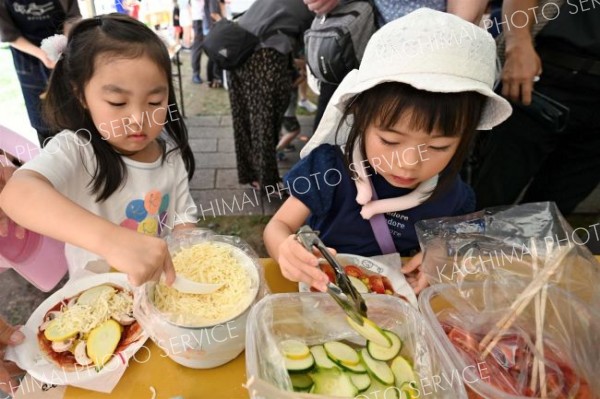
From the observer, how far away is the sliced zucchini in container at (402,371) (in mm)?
861

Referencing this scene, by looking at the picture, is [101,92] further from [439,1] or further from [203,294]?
[439,1]

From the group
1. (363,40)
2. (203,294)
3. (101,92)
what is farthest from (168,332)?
(363,40)

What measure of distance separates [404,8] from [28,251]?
1.86 metres

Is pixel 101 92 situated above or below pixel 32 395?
above

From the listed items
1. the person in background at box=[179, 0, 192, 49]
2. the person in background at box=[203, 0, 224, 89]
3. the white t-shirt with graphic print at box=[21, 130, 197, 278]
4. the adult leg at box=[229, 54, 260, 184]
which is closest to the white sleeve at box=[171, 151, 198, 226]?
the white t-shirt with graphic print at box=[21, 130, 197, 278]

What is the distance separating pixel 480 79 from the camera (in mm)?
1126

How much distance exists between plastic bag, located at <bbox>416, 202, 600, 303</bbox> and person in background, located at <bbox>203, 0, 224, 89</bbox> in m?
4.78

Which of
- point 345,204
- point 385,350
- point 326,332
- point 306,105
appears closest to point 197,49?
point 306,105

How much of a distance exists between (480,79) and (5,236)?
5.48 ft

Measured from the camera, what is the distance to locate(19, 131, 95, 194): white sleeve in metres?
1.25

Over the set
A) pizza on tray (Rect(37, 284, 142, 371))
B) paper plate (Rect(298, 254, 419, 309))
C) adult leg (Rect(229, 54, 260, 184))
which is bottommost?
adult leg (Rect(229, 54, 260, 184))

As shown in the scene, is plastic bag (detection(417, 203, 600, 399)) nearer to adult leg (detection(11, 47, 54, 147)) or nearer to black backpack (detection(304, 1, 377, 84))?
black backpack (detection(304, 1, 377, 84))

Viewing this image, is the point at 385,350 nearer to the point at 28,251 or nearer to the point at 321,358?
the point at 321,358

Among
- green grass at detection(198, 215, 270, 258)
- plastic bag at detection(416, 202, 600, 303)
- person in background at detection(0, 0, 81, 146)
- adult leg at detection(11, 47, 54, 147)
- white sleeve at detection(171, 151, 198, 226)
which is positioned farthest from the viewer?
green grass at detection(198, 215, 270, 258)
